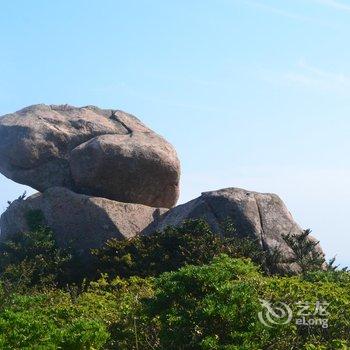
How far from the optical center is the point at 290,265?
20.5 m

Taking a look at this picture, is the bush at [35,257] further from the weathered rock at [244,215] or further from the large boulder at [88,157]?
the weathered rock at [244,215]

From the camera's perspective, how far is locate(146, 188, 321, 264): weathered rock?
21.1 metres

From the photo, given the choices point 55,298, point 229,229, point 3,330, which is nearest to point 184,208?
point 229,229

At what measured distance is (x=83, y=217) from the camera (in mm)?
22188

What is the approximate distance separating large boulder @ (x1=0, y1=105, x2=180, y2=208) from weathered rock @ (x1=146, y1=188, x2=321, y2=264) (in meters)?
1.95

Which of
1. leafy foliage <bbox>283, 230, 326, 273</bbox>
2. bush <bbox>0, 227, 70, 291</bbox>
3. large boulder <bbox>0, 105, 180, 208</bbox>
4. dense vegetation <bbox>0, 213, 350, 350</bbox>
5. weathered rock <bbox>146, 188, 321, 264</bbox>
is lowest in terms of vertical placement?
dense vegetation <bbox>0, 213, 350, 350</bbox>

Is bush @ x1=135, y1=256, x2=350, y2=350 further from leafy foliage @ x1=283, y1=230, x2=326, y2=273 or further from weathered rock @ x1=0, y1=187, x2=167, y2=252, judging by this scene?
weathered rock @ x1=0, y1=187, x2=167, y2=252

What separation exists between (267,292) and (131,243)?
8.34 meters

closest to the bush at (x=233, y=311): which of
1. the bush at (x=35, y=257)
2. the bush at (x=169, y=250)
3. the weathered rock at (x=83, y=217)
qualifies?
the bush at (x=169, y=250)

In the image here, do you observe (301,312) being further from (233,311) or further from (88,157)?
(88,157)

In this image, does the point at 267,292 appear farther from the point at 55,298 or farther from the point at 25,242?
the point at 25,242

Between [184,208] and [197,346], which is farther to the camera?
[184,208]

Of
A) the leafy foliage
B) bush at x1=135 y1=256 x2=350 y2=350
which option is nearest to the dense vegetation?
bush at x1=135 y1=256 x2=350 y2=350

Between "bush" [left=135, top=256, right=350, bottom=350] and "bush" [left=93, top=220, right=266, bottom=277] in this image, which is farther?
"bush" [left=93, top=220, right=266, bottom=277]
